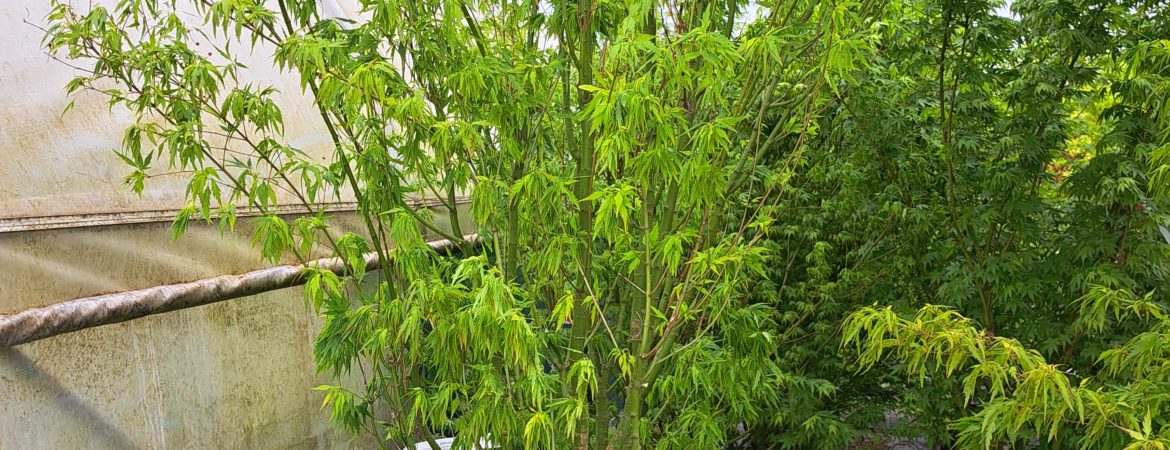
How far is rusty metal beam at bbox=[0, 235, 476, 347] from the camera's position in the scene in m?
2.80

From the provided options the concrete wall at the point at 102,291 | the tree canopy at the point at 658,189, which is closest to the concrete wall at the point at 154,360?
the concrete wall at the point at 102,291

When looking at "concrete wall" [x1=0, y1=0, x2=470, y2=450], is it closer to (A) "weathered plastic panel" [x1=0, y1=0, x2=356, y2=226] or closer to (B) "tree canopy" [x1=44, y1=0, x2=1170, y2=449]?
(A) "weathered plastic panel" [x1=0, y1=0, x2=356, y2=226]

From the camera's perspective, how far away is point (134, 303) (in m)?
3.29

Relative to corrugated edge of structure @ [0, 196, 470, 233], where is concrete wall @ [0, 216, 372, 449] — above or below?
below

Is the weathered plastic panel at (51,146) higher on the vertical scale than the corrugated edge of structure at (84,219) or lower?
higher

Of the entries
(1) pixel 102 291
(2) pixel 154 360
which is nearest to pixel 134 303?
(1) pixel 102 291

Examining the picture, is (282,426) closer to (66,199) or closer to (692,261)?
(66,199)

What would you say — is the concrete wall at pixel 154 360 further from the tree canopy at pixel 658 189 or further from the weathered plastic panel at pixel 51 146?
the tree canopy at pixel 658 189

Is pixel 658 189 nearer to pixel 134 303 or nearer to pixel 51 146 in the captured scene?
pixel 134 303

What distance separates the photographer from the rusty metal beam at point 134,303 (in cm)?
280

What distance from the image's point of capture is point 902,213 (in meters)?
4.59

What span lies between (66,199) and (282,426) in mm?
1604

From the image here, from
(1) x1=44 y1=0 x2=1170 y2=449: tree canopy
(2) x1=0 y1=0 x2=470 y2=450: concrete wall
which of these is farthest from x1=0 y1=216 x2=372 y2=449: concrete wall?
(1) x1=44 y1=0 x2=1170 y2=449: tree canopy

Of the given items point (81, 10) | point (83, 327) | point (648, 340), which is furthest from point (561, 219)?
point (81, 10)
